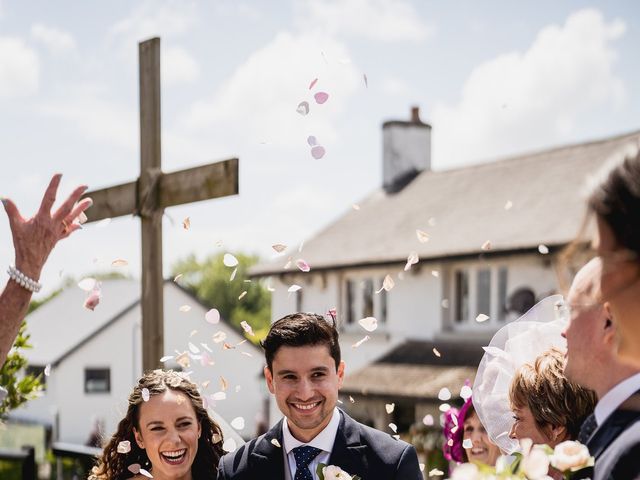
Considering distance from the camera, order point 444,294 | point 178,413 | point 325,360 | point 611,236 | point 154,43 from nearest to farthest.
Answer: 1. point 611,236
2. point 325,360
3. point 178,413
4. point 154,43
5. point 444,294

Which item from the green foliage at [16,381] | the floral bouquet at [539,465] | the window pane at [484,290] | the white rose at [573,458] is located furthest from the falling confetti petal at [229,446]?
the window pane at [484,290]

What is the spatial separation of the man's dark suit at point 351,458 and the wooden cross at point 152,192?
1696mm

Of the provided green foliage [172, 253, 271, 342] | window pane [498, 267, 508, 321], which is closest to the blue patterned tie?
window pane [498, 267, 508, 321]

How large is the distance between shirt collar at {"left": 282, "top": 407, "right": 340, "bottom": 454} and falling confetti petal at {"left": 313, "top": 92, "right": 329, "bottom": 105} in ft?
4.50

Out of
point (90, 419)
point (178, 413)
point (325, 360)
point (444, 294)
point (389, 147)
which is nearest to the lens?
point (325, 360)

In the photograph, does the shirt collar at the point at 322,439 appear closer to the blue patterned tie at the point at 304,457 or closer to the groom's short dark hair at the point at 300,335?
the blue patterned tie at the point at 304,457

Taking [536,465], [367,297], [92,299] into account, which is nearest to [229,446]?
[92,299]

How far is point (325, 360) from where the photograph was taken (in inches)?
142

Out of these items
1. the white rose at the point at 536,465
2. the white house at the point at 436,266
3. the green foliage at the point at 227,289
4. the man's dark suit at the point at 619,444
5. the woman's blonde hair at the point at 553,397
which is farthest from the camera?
the green foliage at the point at 227,289

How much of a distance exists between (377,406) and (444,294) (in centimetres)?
302

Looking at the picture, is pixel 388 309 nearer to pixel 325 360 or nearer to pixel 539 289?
pixel 539 289

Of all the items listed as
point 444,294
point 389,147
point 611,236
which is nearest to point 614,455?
point 611,236

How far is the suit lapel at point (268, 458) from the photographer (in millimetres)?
3520

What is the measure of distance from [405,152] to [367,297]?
5.98m
